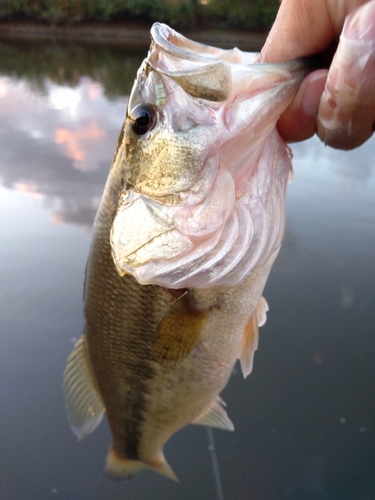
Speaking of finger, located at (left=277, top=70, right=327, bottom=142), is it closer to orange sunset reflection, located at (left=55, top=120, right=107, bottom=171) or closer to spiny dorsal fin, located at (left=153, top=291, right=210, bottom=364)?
spiny dorsal fin, located at (left=153, top=291, right=210, bottom=364)

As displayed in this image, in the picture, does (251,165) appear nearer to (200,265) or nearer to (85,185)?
(200,265)

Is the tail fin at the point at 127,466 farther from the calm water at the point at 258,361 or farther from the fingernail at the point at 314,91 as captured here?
the fingernail at the point at 314,91

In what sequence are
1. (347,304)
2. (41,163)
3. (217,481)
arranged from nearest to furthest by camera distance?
(217,481), (347,304), (41,163)

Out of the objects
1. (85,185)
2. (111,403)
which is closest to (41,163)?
(85,185)

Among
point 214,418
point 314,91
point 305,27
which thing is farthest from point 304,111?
point 214,418

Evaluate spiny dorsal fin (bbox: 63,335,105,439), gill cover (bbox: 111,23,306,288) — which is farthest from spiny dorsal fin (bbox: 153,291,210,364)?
spiny dorsal fin (bbox: 63,335,105,439)

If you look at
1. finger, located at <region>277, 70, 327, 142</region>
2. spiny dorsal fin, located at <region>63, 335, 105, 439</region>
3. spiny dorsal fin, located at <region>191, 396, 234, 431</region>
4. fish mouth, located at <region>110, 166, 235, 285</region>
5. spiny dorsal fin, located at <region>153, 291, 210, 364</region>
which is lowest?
spiny dorsal fin, located at <region>191, 396, 234, 431</region>

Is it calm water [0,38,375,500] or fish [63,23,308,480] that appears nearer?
fish [63,23,308,480]
